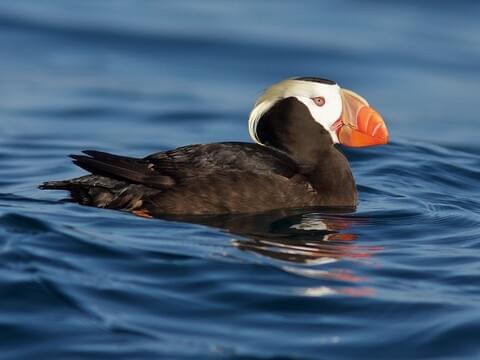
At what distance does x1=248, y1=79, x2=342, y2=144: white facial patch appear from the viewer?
8.59m

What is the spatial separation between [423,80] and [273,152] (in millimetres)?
8609

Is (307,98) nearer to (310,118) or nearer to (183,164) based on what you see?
(310,118)

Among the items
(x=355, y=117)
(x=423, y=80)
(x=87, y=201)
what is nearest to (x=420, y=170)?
(x=355, y=117)

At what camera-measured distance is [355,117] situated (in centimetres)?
878

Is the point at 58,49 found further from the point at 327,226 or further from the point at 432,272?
the point at 432,272

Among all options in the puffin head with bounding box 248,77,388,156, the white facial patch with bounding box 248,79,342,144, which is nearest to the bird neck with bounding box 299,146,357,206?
the puffin head with bounding box 248,77,388,156

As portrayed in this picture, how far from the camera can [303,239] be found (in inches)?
304

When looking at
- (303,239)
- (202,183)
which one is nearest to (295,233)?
(303,239)

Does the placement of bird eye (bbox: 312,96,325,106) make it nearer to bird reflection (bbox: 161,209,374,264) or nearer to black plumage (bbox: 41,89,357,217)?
A: black plumage (bbox: 41,89,357,217)

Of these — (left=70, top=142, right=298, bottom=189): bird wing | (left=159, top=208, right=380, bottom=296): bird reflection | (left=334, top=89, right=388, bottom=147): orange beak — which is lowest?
(left=159, top=208, right=380, bottom=296): bird reflection

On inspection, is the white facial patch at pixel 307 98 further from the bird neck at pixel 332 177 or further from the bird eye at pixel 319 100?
Result: the bird neck at pixel 332 177

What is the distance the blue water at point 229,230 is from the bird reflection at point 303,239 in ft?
0.06

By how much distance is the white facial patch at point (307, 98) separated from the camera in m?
8.59

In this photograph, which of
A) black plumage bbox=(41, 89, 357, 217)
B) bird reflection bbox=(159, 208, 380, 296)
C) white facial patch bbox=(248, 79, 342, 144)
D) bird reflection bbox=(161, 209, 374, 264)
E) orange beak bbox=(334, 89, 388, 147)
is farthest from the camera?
orange beak bbox=(334, 89, 388, 147)
